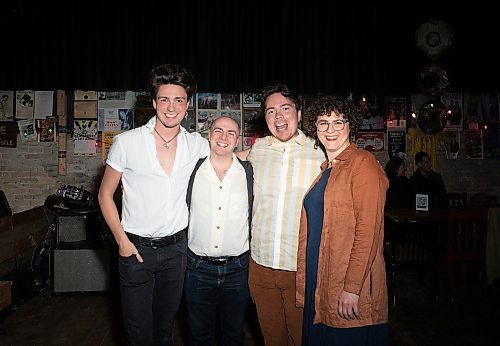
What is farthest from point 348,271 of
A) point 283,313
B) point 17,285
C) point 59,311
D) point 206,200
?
point 17,285

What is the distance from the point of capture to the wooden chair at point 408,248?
12.7ft

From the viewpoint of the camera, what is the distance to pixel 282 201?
2.13 m

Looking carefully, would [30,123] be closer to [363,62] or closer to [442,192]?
[363,62]

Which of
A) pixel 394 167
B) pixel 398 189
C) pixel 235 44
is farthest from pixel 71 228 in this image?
pixel 394 167

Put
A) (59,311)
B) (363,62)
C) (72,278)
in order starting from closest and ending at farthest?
(59,311) < (72,278) < (363,62)

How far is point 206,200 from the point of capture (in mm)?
2119

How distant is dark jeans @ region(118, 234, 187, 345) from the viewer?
2.06 metres

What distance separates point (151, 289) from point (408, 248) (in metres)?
2.70

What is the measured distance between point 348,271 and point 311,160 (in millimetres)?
653

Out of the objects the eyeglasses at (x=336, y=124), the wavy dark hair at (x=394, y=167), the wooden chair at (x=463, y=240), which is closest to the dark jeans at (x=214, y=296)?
the eyeglasses at (x=336, y=124)

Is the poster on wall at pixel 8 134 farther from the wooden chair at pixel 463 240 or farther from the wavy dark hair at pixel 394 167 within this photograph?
the wooden chair at pixel 463 240

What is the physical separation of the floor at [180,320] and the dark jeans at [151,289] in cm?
107

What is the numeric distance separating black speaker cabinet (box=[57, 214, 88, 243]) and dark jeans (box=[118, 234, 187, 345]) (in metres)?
2.32

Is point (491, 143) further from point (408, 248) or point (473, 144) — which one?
point (408, 248)
